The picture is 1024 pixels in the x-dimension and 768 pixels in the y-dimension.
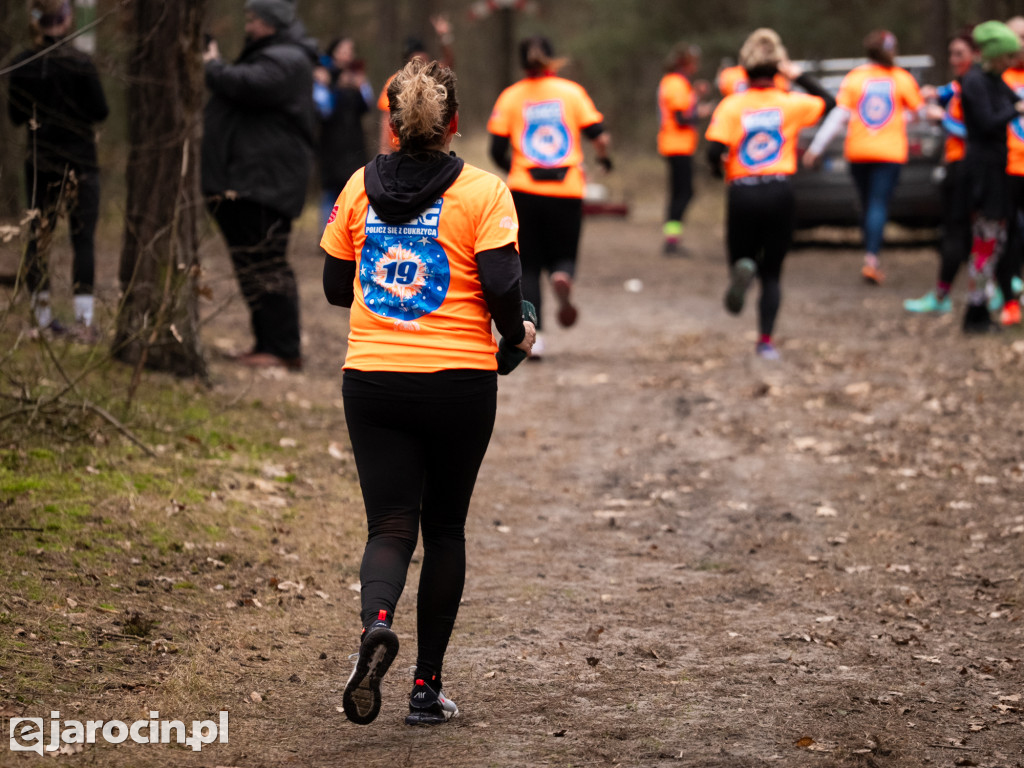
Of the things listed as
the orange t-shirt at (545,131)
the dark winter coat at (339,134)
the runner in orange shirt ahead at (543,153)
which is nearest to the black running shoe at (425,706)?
the runner in orange shirt ahead at (543,153)

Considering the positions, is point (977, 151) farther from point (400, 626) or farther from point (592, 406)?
point (400, 626)

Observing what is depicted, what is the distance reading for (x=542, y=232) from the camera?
9.42 meters

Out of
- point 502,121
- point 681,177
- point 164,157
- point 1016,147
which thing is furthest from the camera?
point 681,177

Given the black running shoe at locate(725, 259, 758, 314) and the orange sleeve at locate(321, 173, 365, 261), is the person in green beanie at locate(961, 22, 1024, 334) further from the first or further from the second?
the orange sleeve at locate(321, 173, 365, 261)

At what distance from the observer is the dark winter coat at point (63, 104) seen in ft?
25.9

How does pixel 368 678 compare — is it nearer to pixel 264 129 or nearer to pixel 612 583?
pixel 612 583

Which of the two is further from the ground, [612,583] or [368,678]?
[368,678]

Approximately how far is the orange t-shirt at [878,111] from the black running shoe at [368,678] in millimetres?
10327

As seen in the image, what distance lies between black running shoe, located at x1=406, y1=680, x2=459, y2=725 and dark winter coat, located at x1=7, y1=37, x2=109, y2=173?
4.91 meters

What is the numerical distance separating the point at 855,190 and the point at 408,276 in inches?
513

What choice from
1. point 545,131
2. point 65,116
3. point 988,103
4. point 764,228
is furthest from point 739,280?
point 65,116

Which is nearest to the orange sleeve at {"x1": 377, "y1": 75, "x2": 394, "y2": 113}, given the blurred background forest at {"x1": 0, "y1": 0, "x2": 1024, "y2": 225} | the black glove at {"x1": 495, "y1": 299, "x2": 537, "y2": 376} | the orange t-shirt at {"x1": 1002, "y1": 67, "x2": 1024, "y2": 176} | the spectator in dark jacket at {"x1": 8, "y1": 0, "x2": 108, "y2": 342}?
the black glove at {"x1": 495, "y1": 299, "x2": 537, "y2": 376}

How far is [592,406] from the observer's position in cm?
888

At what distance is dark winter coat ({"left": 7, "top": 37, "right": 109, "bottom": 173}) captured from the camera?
7.91 metres
